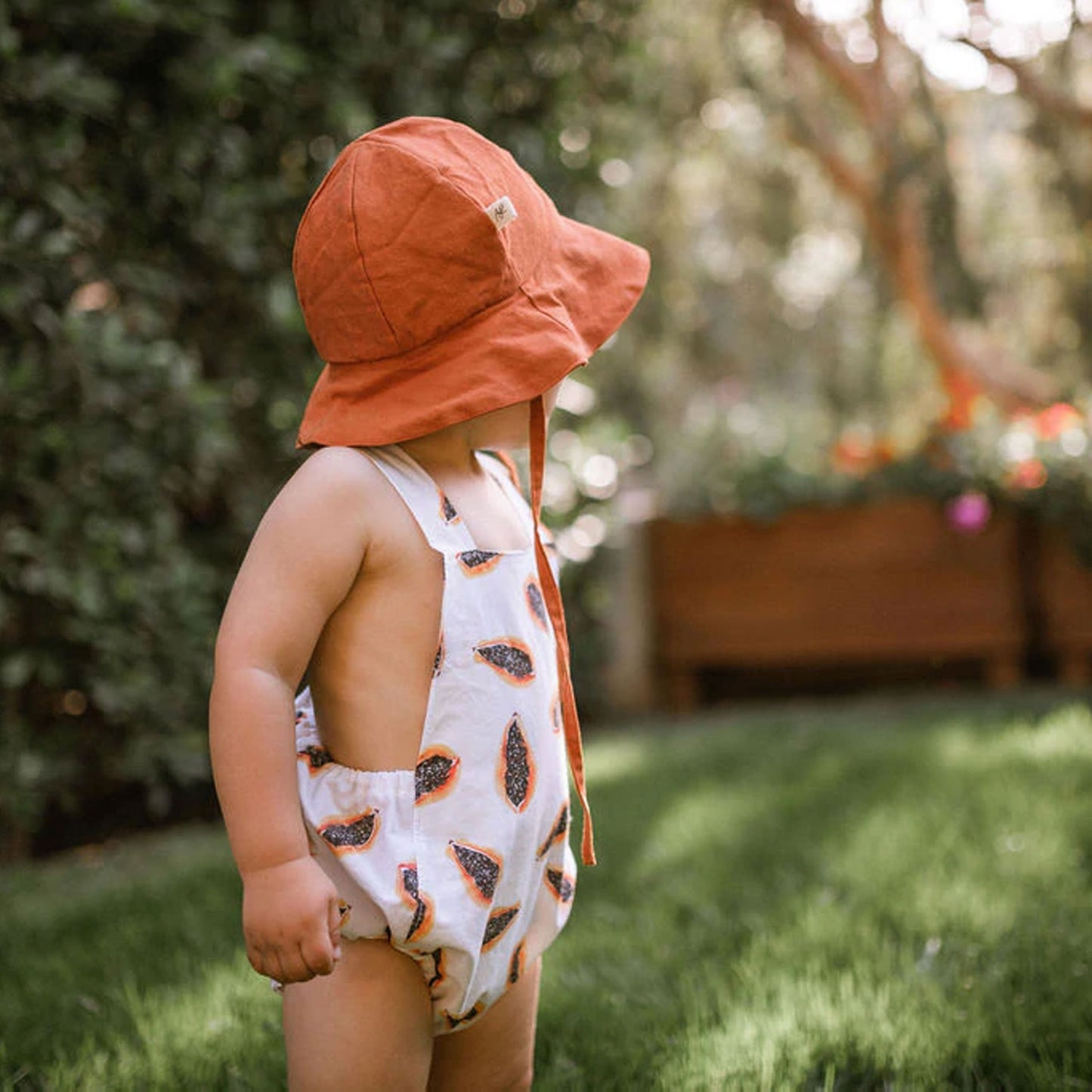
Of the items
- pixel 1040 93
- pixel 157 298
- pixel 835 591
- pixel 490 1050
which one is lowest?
pixel 835 591

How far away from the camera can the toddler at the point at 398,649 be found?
1280mm

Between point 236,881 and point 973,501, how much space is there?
3.92 meters

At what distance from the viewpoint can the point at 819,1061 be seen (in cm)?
178

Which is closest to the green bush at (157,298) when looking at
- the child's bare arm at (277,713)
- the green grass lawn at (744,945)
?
the green grass lawn at (744,945)

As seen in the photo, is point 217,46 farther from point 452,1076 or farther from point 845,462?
point 845,462

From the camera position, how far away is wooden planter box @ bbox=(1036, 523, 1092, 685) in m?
5.52

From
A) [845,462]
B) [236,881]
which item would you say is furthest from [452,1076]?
[845,462]

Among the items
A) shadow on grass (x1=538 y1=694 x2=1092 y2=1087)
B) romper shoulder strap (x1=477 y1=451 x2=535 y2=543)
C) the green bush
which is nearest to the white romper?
romper shoulder strap (x1=477 y1=451 x2=535 y2=543)

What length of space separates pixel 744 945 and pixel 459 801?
112cm

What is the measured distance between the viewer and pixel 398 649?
1384 mm

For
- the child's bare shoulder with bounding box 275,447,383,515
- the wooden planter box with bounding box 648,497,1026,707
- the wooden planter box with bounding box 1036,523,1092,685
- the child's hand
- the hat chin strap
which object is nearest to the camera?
the child's hand

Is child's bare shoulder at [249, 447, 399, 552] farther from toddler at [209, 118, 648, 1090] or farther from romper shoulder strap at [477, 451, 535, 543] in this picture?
romper shoulder strap at [477, 451, 535, 543]

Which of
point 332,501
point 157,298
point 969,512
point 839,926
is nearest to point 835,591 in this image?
point 969,512

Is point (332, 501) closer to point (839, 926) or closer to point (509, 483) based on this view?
point (509, 483)
